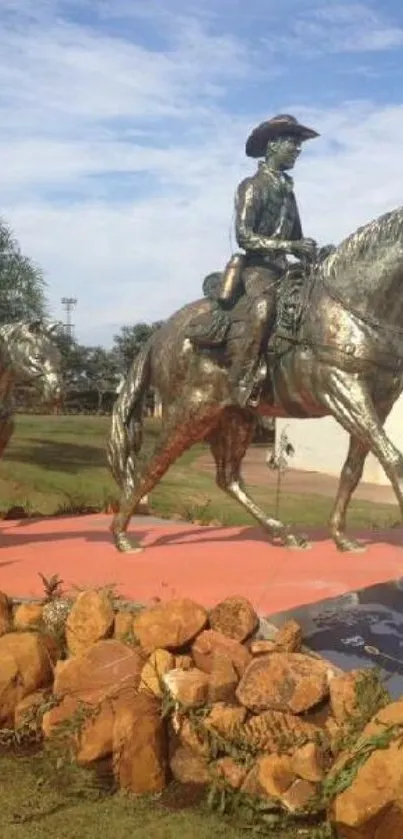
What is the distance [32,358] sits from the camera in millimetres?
6230

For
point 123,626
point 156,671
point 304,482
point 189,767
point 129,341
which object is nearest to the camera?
point 189,767

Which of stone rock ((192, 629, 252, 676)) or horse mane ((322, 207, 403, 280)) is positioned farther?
horse mane ((322, 207, 403, 280))

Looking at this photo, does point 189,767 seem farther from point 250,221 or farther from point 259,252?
point 250,221

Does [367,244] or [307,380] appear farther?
[307,380]

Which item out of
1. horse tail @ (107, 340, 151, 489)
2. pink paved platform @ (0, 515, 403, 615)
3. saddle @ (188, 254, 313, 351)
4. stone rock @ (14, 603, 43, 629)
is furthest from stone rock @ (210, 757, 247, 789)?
horse tail @ (107, 340, 151, 489)

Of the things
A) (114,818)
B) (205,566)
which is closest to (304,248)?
(205,566)

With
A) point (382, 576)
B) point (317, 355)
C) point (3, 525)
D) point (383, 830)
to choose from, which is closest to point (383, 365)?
point (317, 355)

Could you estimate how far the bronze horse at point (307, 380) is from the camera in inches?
210

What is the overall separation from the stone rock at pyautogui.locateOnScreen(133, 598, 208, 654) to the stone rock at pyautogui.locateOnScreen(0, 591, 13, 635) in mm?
739

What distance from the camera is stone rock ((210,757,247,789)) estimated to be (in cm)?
347

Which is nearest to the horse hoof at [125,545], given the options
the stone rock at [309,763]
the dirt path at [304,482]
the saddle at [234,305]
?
the saddle at [234,305]

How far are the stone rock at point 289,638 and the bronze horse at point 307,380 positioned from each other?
1.24 m

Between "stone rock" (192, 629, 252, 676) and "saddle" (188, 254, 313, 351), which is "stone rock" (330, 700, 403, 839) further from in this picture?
"saddle" (188, 254, 313, 351)

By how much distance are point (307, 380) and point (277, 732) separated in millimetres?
2617
